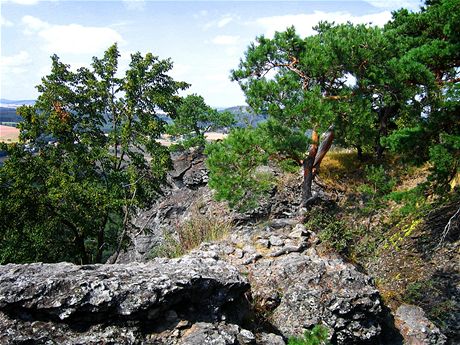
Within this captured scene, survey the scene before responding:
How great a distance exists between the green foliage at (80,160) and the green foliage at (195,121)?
14.6 ft

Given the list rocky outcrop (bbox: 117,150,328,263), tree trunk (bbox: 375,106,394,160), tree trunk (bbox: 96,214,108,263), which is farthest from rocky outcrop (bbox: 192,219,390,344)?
tree trunk (bbox: 96,214,108,263)

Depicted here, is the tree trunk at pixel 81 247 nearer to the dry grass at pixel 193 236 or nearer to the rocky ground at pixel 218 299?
the dry grass at pixel 193 236

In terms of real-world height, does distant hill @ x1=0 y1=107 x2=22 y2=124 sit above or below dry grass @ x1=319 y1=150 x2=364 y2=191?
above

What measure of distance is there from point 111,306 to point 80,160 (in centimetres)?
944

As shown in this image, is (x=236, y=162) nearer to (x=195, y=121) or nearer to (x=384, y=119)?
(x=384, y=119)

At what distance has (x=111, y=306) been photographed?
446cm

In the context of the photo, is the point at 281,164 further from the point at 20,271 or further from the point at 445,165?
the point at 20,271

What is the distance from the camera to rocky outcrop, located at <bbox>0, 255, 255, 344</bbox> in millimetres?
4255

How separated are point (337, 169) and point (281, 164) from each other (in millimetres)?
4925

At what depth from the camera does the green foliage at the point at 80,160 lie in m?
11.5

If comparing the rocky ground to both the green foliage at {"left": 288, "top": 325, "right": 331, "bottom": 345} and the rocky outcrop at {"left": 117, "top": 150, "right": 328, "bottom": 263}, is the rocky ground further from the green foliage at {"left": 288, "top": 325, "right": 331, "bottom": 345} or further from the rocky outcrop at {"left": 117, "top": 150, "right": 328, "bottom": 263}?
the rocky outcrop at {"left": 117, "top": 150, "right": 328, "bottom": 263}

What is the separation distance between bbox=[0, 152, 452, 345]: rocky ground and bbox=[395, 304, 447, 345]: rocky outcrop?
0.7 inches

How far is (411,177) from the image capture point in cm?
1253

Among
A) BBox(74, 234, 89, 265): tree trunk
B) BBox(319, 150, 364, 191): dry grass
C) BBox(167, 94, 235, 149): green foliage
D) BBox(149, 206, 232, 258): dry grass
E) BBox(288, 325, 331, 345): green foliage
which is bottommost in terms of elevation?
BBox(74, 234, 89, 265): tree trunk
